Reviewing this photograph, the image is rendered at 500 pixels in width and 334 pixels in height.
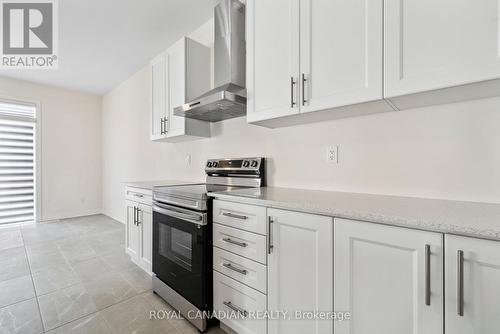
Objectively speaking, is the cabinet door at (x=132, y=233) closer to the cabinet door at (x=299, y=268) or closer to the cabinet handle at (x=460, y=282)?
the cabinet door at (x=299, y=268)

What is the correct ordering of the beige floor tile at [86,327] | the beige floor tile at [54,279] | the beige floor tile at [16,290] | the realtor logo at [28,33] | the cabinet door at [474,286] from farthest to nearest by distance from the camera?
1. the realtor logo at [28,33]
2. the beige floor tile at [54,279]
3. the beige floor tile at [16,290]
4. the beige floor tile at [86,327]
5. the cabinet door at [474,286]

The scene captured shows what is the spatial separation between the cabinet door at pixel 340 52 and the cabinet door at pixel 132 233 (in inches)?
84.0

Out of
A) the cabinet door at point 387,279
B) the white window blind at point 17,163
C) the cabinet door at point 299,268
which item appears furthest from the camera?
the white window blind at point 17,163

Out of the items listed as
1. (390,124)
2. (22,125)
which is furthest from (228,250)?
(22,125)

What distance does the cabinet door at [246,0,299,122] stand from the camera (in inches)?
60.4

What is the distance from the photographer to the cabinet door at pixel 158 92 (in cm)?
278

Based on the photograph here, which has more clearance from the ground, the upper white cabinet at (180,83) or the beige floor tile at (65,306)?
the upper white cabinet at (180,83)

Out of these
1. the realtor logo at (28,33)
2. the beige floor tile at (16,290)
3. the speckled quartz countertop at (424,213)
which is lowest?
the beige floor tile at (16,290)

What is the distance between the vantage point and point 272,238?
1.33 m

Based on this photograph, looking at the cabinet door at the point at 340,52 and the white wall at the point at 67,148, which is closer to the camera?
the cabinet door at the point at 340,52

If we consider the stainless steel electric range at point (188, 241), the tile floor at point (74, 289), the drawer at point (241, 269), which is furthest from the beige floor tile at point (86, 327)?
the drawer at point (241, 269)

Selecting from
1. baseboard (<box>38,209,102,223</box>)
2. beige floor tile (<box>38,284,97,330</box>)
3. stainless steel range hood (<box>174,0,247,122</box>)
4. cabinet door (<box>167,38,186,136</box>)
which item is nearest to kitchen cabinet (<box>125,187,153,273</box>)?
beige floor tile (<box>38,284,97,330</box>)

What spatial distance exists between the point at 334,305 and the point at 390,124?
1073 millimetres

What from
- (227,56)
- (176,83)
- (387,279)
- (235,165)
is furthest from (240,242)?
(176,83)
